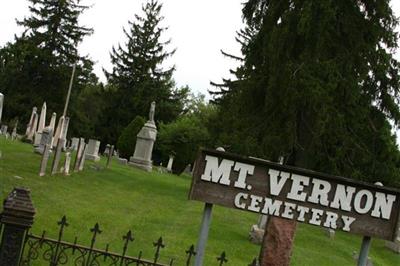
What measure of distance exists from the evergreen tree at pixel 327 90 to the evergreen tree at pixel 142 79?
37.1 metres

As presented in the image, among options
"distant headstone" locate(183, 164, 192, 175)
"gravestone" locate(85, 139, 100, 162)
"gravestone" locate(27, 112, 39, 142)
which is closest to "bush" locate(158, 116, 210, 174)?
"distant headstone" locate(183, 164, 192, 175)

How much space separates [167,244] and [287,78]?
18.6ft

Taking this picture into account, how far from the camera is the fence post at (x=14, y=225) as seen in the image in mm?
5539

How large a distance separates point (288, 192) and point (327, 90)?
862cm

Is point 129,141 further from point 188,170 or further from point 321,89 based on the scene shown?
point 321,89

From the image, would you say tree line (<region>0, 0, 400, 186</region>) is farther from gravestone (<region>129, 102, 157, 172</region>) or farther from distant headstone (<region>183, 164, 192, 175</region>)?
distant headstone (<region>183, 164, 192, 175</region>)

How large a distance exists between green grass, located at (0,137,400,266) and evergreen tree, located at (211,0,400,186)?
2306 mm

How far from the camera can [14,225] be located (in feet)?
18.3

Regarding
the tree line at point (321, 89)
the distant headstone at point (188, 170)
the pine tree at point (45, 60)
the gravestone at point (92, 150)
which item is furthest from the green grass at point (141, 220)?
the pine tree at point (45, 60)

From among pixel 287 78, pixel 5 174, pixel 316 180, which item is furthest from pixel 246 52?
pixel 316 180

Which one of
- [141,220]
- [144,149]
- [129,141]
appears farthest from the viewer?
[129,141]

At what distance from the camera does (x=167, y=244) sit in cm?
1056

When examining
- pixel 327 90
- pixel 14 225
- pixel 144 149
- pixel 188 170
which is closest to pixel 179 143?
pixel 188 170

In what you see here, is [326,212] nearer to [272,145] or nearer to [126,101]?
[272,145]
